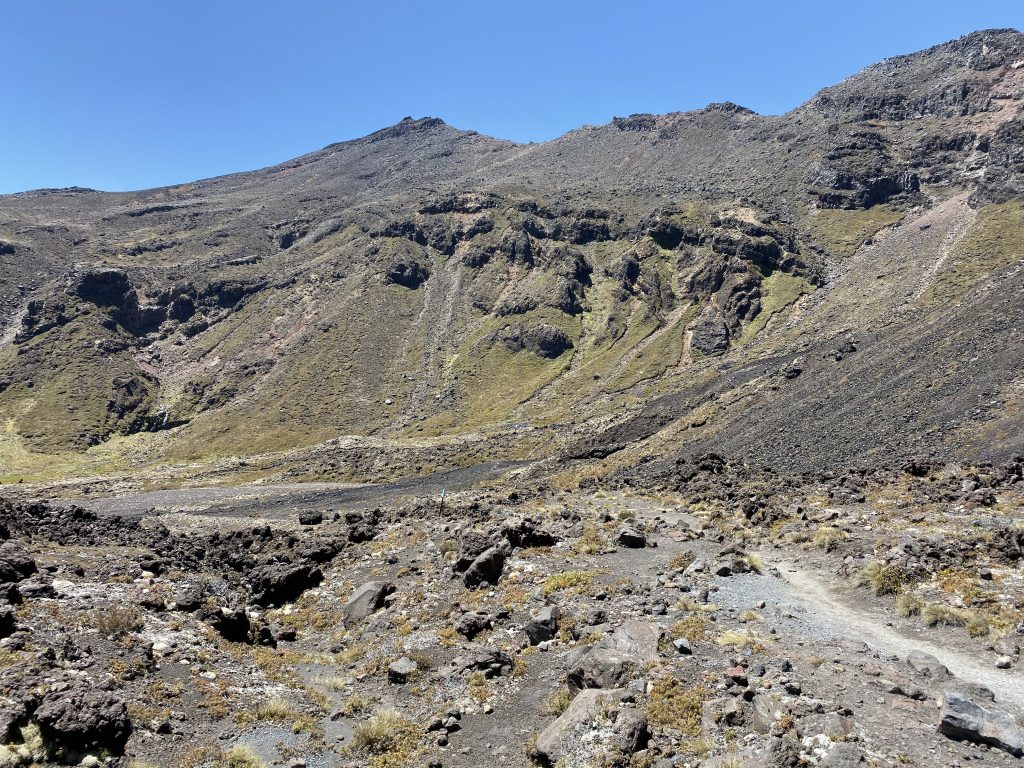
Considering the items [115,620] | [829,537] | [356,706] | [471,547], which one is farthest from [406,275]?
[356,706]

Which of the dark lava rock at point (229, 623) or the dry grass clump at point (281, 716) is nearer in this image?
the dry grass clump at point (281, 716)

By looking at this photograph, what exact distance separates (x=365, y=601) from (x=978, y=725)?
17.1 m

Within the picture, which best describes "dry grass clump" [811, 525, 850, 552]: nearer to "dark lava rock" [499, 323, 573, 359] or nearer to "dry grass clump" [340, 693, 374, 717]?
"dry grass clump" [340, 693, 374, 717]

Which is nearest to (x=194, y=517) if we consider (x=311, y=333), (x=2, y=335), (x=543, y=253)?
(x=311, y=333)

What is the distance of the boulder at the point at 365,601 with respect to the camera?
20172 millimetres

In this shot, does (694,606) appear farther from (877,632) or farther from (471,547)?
(471,547)

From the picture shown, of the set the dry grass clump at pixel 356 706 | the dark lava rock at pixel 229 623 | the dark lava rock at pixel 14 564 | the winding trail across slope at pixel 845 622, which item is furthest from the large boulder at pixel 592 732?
the dark lava rock at pixel 14 564

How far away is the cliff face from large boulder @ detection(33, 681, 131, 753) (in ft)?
117

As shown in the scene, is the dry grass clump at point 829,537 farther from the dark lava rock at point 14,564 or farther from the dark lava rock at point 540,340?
the dark lava rock at point 540,340

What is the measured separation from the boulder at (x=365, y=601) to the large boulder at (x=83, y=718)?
9594 mm

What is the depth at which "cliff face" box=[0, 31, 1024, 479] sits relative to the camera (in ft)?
164

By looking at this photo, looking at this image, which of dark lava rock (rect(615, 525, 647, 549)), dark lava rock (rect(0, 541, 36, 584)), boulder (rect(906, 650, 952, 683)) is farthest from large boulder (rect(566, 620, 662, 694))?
dark lava rock (rect(0, 541, 36, 584))

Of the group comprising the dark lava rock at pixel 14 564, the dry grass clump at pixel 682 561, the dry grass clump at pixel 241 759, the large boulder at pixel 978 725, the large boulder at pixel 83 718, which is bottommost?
the dry grass clump at pixel 682 561

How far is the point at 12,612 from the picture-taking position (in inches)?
530
